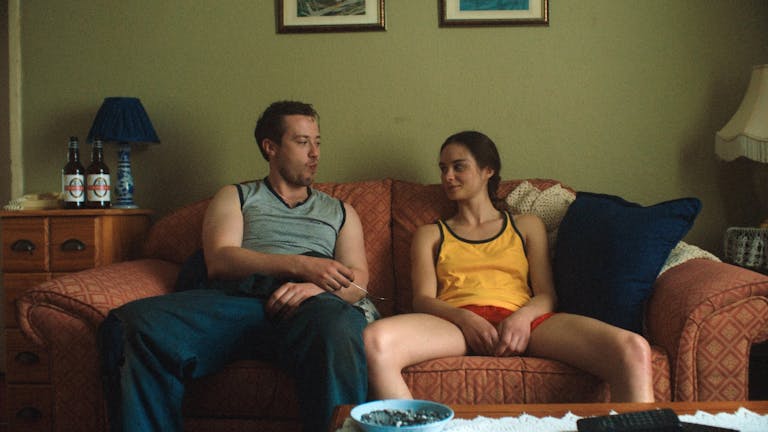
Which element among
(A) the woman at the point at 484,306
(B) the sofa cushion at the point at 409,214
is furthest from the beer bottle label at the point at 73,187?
(A) the woman at the point at 484,306

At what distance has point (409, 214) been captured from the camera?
7.07 ft

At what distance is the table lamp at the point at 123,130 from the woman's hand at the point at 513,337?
164cm

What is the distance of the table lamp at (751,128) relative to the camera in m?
2.09

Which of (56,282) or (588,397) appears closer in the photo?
(588,397)

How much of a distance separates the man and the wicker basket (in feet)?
4.47

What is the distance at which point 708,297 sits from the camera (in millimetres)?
1429

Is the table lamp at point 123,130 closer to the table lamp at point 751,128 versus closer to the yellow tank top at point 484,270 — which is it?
the yellow tank top at point 484,270

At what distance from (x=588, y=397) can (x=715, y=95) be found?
5.43 feet

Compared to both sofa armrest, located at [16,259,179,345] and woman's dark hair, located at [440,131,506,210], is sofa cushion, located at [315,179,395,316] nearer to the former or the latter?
woman's dark hair, located at [440,131,506,210]

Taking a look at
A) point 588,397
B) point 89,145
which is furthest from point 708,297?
point 89,145

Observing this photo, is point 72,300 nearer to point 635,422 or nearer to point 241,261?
point 241,261

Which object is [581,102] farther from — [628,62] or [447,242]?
[447,242]

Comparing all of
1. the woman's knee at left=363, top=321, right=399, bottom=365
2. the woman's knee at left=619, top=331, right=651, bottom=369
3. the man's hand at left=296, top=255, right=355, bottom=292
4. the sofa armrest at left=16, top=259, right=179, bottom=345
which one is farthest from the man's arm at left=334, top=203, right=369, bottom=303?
the woman's knee at left=619, top=331, right=651, bottom=369

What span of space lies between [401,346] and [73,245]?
1.37 meters
